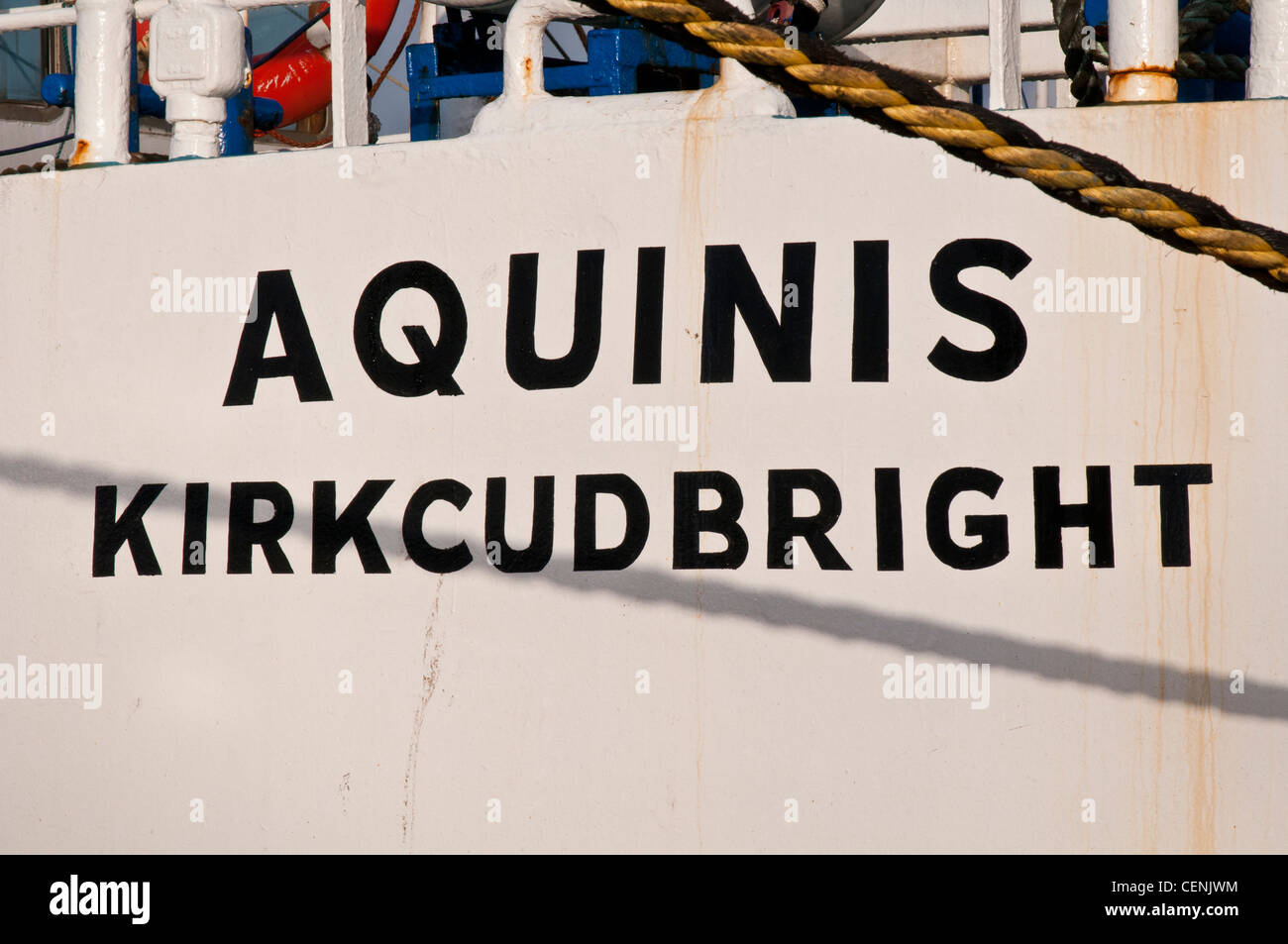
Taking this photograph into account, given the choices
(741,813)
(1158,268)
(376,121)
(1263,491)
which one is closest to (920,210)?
(1158,268)

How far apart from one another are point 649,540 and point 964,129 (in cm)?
162

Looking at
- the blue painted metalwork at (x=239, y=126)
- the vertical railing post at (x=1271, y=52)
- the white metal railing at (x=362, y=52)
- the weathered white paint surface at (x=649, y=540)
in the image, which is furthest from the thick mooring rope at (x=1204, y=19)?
the blue painted metalwork at (x=239, y=126)

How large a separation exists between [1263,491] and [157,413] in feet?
9.24

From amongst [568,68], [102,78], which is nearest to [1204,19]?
[568,68]

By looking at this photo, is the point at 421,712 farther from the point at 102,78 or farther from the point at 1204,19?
the point at 1204,19

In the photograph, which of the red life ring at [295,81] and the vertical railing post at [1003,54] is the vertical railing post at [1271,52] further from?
the red life ring at [295,81]

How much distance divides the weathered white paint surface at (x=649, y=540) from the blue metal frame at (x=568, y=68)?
495 millimetres

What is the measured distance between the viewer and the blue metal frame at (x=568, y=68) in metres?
3.57

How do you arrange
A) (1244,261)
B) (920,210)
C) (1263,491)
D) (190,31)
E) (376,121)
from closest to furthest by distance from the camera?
(1244,261) → (1263,491) → (920,210) → (190,31) → (376,121)

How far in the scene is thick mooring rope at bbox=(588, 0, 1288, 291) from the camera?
156 cm

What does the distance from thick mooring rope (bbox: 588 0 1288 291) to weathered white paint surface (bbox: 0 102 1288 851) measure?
1.24 meters

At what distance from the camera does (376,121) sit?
6.81 metres

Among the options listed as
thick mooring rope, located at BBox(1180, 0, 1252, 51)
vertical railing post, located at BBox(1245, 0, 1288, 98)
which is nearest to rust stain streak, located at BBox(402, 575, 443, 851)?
vertical railing post, located at BBox(1245, 0, 1288, 98)

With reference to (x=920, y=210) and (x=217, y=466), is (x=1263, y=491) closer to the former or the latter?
(x=920, y=210)
